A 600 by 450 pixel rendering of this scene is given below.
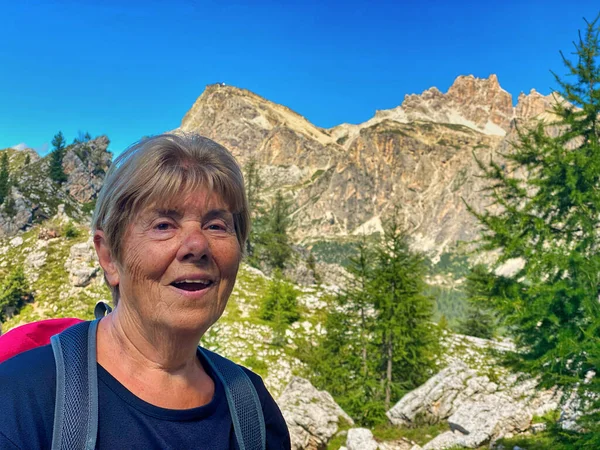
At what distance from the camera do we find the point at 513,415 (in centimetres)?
1123

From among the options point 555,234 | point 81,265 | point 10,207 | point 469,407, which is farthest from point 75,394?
point 10,207

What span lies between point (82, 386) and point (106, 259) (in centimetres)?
69

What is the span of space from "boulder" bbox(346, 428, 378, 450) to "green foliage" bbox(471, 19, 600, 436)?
452cm

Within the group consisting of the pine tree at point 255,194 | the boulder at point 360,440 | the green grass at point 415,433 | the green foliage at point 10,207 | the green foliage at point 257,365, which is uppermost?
the pine tree at point 255,194

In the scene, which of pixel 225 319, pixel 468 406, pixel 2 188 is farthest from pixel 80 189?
pixel 468 406

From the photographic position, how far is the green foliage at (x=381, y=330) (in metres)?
16.4

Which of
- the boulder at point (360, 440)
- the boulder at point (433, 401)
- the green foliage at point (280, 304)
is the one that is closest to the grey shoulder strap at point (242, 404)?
the boulder at point (360, 440)

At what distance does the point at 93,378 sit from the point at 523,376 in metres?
10.4

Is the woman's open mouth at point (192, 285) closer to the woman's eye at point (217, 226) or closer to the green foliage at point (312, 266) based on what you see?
the woman's eye at point (217, 226)

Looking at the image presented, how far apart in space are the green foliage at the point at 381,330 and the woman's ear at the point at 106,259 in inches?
595

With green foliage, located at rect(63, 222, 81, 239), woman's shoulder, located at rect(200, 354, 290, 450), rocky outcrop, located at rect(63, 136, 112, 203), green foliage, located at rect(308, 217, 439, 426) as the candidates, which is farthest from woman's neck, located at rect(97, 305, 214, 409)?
rocky outcrop, located at rect(63, 136, 112, 203)

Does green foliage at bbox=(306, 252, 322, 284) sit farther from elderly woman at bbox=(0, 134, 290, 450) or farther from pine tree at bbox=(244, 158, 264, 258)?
elderly woman at bbox=(0, 134, 290, 450)

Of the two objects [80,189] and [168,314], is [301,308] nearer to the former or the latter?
[168,314]

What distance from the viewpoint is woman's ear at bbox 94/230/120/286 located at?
208 centimetres
